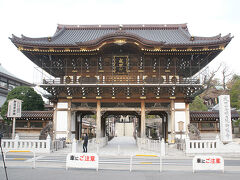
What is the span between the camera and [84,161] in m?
10.4

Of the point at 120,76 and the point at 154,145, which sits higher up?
the point at 120,76

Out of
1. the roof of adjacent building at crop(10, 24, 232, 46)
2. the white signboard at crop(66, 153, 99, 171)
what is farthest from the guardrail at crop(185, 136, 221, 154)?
the roof of adjacent building at crop(10, 24, 232, 46)

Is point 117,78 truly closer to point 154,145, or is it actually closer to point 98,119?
point 98,119

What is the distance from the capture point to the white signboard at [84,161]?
1038 centimetres

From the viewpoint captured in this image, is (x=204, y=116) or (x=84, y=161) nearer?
(x=84, y=161)

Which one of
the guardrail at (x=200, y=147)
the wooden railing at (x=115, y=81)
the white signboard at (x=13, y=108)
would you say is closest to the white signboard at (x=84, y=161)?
the guardrail at (x=200, y=147)

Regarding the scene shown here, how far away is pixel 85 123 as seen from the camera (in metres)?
45.2

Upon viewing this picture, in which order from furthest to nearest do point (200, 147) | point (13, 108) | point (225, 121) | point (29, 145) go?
point (13, 108), point (225, 121), point (29, 145), point (200, 147)

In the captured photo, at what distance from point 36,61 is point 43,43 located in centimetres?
298

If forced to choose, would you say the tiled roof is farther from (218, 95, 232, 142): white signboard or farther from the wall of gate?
the wall of gate

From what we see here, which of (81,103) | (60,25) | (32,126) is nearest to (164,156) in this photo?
(81,103)

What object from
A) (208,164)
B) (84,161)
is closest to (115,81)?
(84,161)

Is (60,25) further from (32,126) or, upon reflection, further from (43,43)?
(32,126)

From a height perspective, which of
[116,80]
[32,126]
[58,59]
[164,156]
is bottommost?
[164,156]
